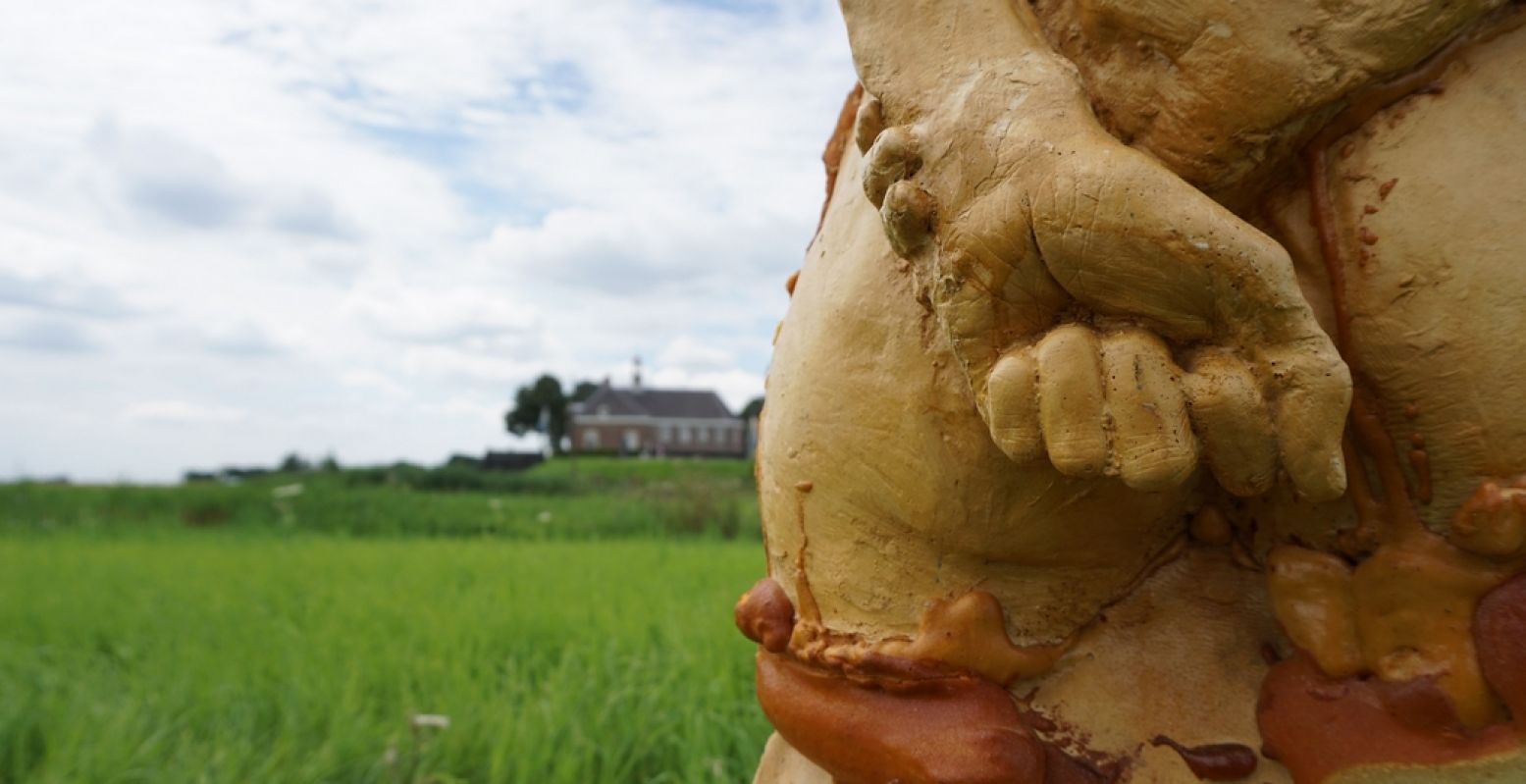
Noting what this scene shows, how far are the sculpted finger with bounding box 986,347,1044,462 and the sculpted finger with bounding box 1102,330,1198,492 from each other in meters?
0.05

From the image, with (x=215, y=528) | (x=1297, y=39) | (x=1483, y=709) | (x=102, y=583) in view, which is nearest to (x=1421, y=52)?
(x=1297, y=39)

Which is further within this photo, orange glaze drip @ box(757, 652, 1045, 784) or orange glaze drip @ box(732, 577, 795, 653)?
orange glaze drip @ box(732, 577, 795, 653)

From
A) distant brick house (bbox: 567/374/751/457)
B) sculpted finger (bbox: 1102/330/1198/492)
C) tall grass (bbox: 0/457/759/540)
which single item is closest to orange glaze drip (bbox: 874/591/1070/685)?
sculpted finger (bbox: 1102/330/1198/492)

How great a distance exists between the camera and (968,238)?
640mm

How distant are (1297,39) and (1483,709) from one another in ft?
1.49

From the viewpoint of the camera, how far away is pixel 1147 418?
23.8 inches

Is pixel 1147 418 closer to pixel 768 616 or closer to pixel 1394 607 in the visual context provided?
pixel 1394 607

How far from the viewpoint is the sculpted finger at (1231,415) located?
1.99 feet

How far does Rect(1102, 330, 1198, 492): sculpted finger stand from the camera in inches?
23.7

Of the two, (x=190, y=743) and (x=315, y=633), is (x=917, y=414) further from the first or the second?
(x=315, y=633)

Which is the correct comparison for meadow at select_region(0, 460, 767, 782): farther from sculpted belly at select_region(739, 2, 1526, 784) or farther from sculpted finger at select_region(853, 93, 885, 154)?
sculpted finger at select_region(853, 93, 885, 154)

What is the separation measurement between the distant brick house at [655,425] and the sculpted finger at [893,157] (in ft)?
78.3

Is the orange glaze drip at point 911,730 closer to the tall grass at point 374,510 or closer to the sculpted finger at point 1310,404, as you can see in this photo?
the sculpted finger at point 1310,404

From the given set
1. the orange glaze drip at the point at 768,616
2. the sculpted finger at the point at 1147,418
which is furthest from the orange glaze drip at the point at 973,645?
the sculpted finger at the point at 1147,418
